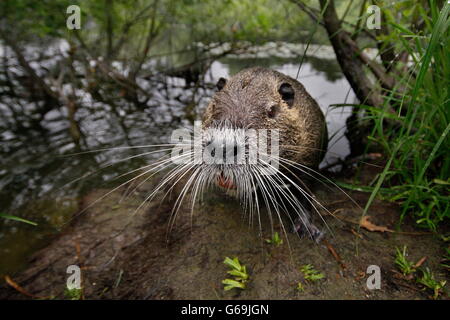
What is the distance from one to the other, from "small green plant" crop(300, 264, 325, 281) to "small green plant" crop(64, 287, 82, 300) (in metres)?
1.55

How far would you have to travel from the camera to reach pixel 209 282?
192 cm

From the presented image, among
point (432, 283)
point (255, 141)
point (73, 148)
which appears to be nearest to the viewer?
point (432, 283)

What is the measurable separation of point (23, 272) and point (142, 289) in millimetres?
1062

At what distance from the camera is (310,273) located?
1896 millimetres

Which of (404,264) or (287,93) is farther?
(287,93)

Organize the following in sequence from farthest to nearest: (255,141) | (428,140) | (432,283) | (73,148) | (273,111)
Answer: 1. (73,148)
2. (428,140)
3. (273,111)
4. (255,141)
5. (432,283)

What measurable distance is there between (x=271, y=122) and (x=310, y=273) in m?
1.06

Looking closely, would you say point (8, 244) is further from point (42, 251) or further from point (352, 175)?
point (352, 175)

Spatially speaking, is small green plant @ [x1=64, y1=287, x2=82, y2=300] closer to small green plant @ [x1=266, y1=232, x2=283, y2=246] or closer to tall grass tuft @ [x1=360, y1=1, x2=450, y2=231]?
small green plant @ [x1=266, y1=232, x2=283, y2=246]

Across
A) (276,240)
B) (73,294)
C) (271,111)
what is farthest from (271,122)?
(73,294)

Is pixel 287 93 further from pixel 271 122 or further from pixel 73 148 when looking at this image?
pixel 73 148

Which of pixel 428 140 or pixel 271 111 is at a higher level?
pixel 271 111

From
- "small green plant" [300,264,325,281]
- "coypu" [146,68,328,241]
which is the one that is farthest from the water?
"small green plant" [300,264,325,281]
